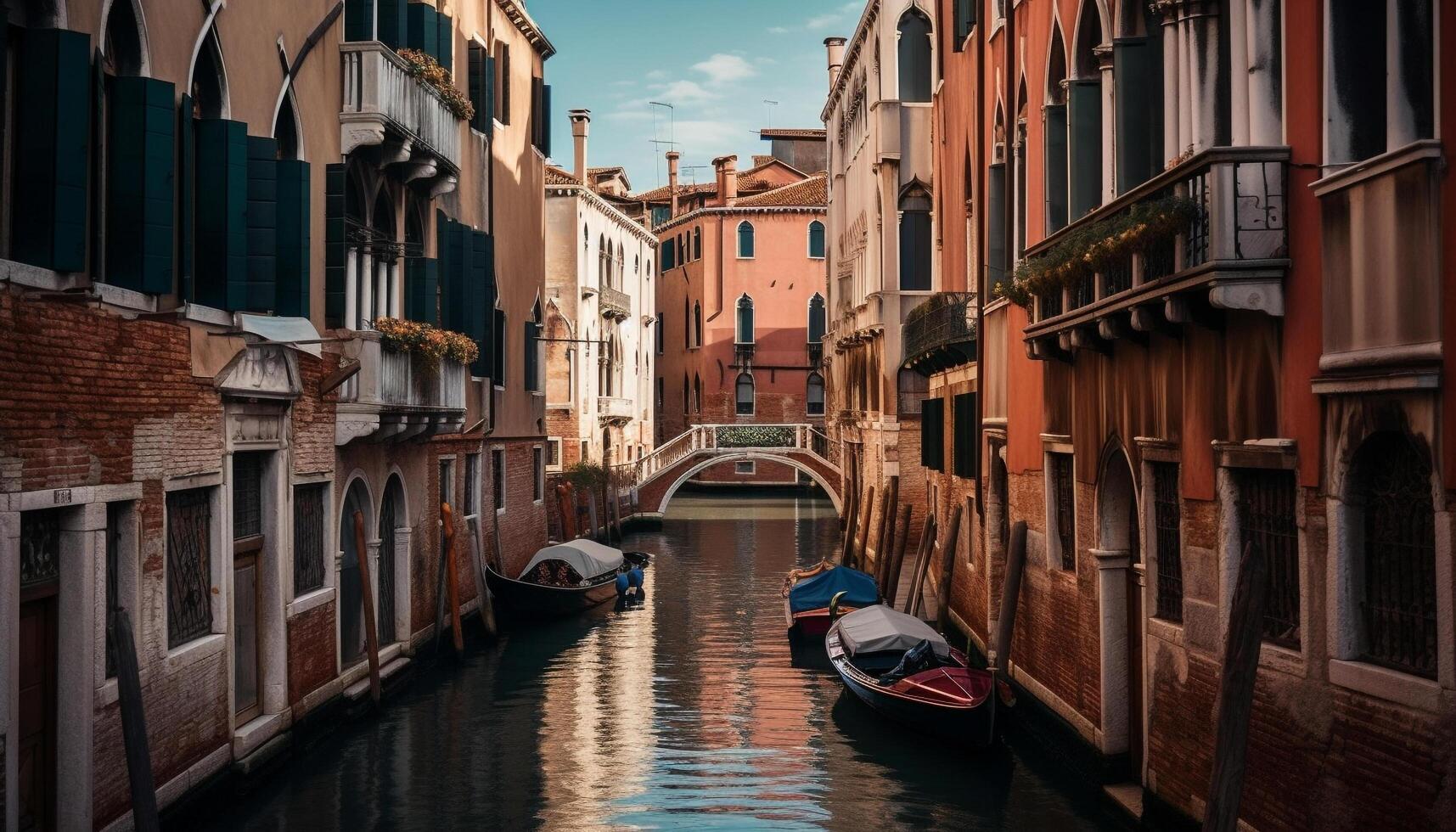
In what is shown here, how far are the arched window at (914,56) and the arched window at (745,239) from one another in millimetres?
19628

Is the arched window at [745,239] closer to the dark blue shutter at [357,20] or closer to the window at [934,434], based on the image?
the window at [934,434]

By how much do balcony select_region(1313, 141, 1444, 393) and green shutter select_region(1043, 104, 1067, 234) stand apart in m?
4.14

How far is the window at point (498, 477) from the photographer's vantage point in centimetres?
1695

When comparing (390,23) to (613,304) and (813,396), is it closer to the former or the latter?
(613,304)

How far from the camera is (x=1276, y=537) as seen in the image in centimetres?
602

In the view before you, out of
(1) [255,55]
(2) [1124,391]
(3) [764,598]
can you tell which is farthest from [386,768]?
(3) [764,598]

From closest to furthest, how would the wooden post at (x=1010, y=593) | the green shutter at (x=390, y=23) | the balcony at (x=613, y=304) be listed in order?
the wooden post at (x=1010, y=593) → the green shutter at (x=390, y=23) → the balcony at (x=613, y=304)

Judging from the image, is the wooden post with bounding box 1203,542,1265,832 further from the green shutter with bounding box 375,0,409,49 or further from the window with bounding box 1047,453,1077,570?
the green shutter with bounding box 375,0,409,49

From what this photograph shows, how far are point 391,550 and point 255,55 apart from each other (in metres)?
5.21

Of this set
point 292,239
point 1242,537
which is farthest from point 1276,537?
point 292,239

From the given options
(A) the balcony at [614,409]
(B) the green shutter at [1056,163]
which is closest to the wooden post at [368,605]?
(B) the green shutter at [1056,163]

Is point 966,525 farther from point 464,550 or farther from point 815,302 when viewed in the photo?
point 815,302

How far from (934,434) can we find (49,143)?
11.6 metres

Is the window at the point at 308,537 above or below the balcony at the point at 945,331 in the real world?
below
